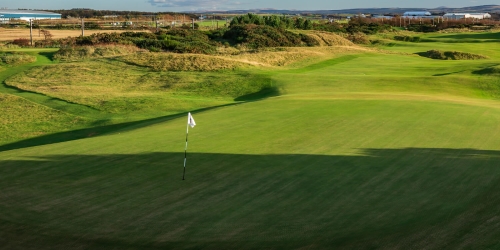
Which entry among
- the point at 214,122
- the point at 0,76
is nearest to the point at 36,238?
the point at 214,122

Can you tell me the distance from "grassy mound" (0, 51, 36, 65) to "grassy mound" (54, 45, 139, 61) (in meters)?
2.08

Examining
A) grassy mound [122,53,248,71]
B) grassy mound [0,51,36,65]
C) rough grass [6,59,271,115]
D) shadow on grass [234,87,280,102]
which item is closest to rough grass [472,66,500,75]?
rough grass [6,59,271,115]

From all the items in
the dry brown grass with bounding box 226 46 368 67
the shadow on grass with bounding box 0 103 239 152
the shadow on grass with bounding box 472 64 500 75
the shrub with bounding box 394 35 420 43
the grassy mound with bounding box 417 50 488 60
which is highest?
the shrub with bounding box 394 35 420 43

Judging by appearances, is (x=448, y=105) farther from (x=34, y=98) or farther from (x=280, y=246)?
(x=34, y=98)

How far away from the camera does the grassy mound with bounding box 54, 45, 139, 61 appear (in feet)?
164

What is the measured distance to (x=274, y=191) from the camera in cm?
1250

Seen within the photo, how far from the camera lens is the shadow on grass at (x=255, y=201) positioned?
10.1 metres

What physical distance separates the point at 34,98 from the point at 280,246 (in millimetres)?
27118

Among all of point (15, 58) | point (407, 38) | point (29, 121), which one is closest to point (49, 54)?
point (15, 58)

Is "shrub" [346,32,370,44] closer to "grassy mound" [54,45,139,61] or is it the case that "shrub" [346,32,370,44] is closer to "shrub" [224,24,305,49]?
"shrub" [224,24,305,49]

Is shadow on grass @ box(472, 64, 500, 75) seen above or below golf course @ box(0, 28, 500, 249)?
above

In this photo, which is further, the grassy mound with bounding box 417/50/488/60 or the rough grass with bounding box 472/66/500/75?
the grassy mound with bounding box 417/50/488/60

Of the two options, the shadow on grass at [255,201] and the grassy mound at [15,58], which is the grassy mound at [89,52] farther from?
the shadow on grass at [255,201]

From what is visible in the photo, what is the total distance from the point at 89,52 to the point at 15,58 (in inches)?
239
